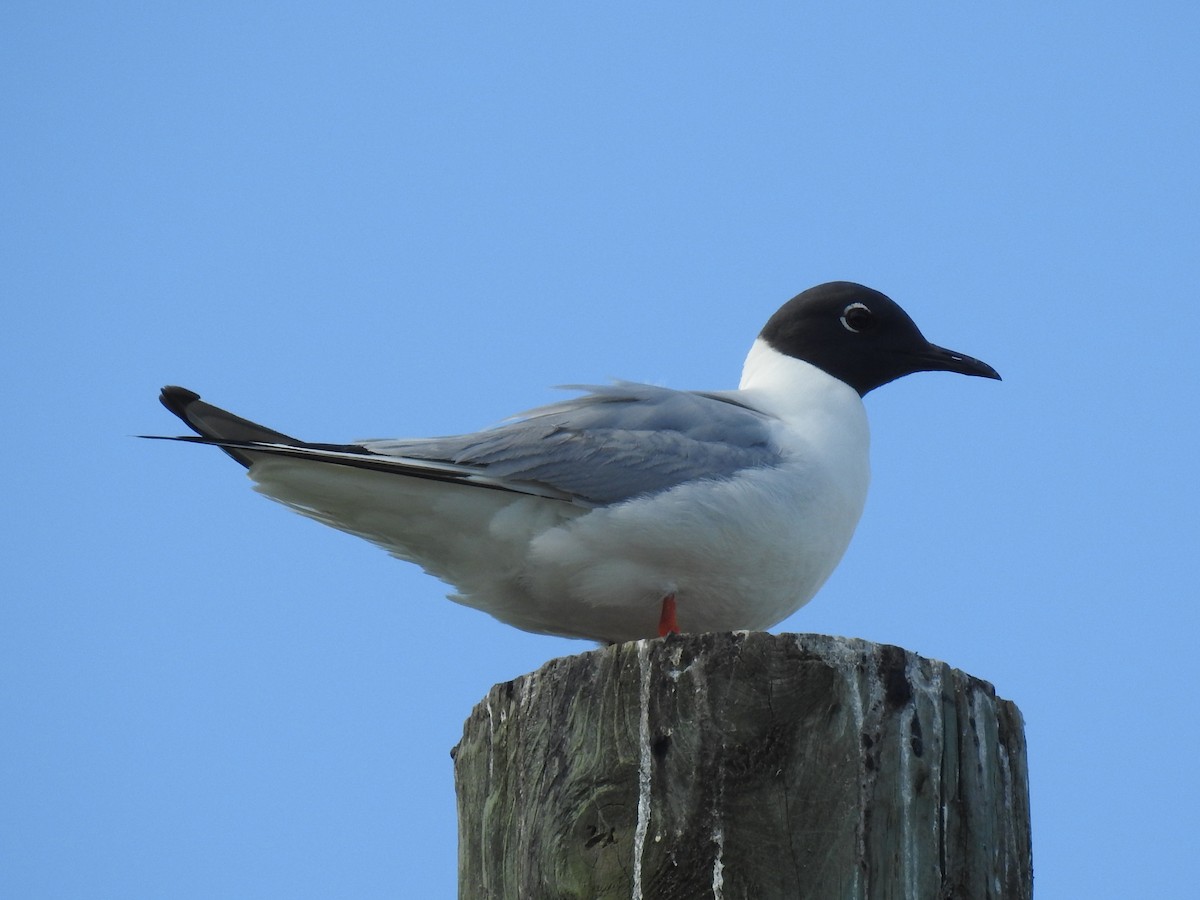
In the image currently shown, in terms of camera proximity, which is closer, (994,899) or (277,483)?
(994,899)

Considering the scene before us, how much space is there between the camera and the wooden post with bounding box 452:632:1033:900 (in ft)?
10.5

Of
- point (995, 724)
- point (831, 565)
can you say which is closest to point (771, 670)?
point (995, 724)

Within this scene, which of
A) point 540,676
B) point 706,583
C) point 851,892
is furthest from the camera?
point 706,583

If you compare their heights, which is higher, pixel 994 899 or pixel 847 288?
pixel 847 288

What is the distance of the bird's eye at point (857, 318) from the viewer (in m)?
6.75

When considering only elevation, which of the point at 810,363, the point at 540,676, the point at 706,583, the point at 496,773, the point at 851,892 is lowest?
the point at 851,892

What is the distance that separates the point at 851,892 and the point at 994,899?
383 mm

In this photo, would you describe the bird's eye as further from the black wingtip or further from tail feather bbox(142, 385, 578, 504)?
the black wingtip

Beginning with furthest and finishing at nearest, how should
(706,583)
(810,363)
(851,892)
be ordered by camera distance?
(810,363) → (706,583) → (851,892)

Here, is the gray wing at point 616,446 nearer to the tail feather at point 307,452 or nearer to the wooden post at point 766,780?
the tail feather at point 307,452

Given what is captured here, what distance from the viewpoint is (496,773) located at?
3.70m

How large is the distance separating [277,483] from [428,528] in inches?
23.7

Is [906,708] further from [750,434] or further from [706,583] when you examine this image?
[750,434]

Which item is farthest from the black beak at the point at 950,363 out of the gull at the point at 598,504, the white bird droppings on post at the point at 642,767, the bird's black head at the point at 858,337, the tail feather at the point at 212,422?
the white bird droppings on post at the point at 642,767
